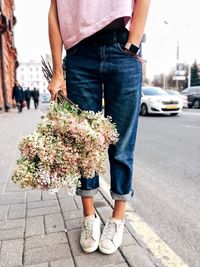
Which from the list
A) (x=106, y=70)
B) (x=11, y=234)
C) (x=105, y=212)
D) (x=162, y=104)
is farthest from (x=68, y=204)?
(x=162, y=104)

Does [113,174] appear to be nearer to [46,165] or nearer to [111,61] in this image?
[46,165]

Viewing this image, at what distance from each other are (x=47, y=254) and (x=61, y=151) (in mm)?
763

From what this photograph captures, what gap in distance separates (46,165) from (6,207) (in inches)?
55.6

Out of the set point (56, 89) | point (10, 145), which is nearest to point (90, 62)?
point (56, 89)

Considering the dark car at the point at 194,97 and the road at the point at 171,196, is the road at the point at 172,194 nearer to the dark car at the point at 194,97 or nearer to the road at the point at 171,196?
the road at the point at 171,196

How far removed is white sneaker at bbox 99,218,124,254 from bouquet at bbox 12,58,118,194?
49 cm

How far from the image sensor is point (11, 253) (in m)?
2.06

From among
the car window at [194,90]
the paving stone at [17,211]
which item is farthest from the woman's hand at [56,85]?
the car window at [194,90]

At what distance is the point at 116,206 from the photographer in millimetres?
2209

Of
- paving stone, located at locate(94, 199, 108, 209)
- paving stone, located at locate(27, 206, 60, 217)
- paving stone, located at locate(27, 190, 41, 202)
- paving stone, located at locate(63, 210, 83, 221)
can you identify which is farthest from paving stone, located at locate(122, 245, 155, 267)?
paving stone, located at locate(27, 190, 41, 202)

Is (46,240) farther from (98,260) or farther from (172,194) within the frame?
(172,194)

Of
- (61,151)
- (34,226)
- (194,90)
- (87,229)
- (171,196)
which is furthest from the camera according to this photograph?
(194,90)

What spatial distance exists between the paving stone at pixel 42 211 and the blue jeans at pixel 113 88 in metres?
0.71

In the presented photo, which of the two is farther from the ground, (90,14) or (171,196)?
(90,14)
